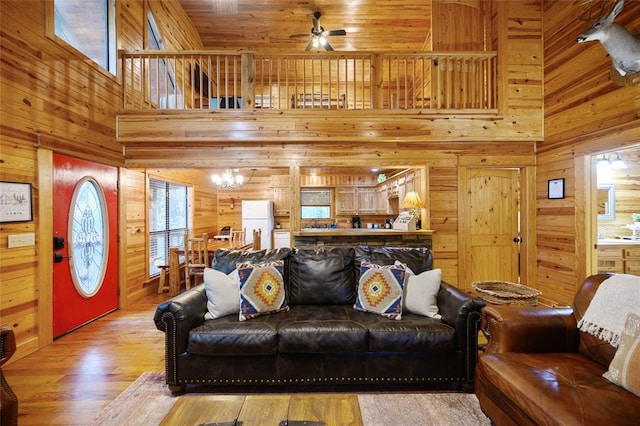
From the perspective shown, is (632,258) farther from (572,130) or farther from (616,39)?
(616,39)

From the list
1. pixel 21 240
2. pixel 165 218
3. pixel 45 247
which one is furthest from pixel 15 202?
pixel 165 218

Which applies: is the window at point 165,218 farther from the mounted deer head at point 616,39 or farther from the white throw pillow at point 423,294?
the mounted deer head at point 616,39

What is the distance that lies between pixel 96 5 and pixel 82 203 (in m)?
2.47

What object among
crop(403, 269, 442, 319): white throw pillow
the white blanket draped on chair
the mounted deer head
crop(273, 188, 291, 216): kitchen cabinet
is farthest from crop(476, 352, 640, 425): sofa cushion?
crop(273, 188, 291, 216): kitchen cabinet

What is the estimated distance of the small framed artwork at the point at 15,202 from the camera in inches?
96.8

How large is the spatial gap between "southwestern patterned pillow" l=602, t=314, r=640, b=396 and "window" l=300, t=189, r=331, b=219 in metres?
6.71

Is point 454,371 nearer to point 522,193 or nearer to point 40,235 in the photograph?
point 522,193

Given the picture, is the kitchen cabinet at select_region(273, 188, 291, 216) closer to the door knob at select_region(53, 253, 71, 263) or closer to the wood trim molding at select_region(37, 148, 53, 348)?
the door knob at select_region(53, 253, 71, 263)

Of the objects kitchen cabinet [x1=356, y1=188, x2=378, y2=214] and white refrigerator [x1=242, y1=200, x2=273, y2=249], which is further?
kitchen cabinet [x1=356, y1=188, x2=378, y2=214]

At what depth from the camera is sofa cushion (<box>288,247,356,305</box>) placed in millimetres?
2580

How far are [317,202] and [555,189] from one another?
5.26 m

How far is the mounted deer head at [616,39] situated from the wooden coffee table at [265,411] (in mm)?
3645

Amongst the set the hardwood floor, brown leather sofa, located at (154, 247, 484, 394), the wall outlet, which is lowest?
the hardwood floor

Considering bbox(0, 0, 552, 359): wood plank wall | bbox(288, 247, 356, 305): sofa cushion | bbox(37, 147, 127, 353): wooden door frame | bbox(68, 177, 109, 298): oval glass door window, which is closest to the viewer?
bbox(288, 247, 356, 305): sofa cushion
